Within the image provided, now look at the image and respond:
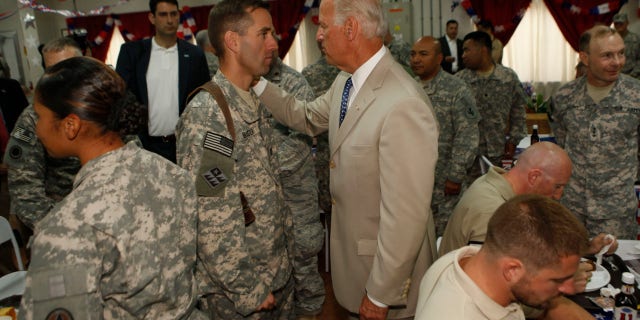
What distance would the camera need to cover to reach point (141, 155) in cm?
123

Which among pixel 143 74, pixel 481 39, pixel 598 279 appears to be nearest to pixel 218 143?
pixel 598 279

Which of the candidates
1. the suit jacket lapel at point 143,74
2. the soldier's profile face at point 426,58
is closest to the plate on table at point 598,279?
the soldier's profile face at point 426,58

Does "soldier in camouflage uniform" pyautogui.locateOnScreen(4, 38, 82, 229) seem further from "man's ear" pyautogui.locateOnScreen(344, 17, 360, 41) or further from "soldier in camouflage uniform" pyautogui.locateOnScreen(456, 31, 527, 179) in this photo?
"soldier in camouflage uniform" pyautogui.locateOnScreen(456, 31, 527, 179)

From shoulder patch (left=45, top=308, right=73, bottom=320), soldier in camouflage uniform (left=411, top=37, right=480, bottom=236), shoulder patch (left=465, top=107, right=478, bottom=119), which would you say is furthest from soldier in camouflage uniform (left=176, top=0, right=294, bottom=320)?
shoulder patch (left=465, top=107, right=478, bottom=119)

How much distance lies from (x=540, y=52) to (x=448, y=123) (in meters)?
6.19

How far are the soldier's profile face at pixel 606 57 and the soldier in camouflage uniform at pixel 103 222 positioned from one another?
244cm

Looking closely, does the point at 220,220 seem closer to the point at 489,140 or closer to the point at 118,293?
the point at 118,293

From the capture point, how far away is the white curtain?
846 centimetres

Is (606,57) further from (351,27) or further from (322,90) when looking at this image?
(322,90)

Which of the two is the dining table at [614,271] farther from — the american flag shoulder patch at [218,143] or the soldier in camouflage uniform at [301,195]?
the soldier in camouflage uniform at [301,195]

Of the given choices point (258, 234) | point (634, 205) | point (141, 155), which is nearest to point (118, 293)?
point (141, 155)

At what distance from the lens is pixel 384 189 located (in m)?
1.56

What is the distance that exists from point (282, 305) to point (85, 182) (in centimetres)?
122

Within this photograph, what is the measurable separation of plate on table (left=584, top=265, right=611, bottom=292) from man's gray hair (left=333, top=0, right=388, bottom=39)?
1.22 m
